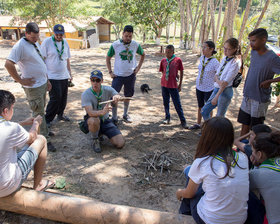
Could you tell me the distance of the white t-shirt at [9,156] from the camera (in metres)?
2.08

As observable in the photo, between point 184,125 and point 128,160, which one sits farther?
point 184,125

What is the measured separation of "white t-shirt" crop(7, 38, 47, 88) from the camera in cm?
344

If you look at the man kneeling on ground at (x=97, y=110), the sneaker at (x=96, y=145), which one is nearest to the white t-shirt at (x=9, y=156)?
the man kneeling on ground at (x=97, y=110)

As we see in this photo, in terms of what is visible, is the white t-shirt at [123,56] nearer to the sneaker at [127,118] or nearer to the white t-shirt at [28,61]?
the sneaker at [127,118]

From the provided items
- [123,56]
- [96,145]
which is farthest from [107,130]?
[123,56]

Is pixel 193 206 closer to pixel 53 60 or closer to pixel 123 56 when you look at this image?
pixel 123 56

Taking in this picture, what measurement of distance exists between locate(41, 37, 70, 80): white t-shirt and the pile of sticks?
2326mm

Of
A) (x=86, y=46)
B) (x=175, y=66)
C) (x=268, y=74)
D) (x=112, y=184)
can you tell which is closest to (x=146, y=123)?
(x=175, y=66)

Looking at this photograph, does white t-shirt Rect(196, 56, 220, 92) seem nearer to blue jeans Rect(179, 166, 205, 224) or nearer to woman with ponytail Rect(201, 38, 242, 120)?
woman with ponytail Rect(201, 38, 242, 120)

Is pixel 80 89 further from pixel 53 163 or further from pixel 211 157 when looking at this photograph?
pixel 211 157

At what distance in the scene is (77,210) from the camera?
2.29m

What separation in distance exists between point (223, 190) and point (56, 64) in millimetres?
3821

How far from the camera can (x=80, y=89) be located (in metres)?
7.71

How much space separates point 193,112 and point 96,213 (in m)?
4.50
